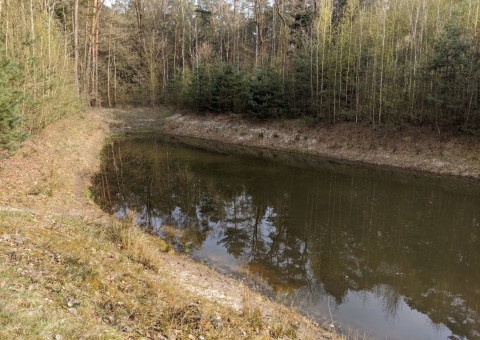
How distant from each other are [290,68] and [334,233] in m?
24.0

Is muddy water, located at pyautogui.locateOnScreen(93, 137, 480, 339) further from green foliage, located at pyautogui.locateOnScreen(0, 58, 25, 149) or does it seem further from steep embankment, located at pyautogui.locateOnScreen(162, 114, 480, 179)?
green foliage, located at pyautogui.locateOnScreen(0, 58, 25, 149)

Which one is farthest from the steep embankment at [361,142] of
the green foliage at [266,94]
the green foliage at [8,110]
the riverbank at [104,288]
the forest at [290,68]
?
the green foliage at [8,110]

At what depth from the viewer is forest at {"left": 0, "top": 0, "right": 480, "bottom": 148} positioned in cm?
1584

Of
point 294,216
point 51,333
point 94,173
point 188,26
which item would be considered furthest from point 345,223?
point 188,26

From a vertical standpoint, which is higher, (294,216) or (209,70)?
(209,70)

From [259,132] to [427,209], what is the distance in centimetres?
1869

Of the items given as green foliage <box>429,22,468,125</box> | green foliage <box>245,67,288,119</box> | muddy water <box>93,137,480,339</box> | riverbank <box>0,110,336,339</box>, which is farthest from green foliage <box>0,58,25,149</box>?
green foliage <box>245,67,288,119</box>

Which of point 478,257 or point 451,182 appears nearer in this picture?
point 478,257

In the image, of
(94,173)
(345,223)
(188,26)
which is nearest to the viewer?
(345,223)

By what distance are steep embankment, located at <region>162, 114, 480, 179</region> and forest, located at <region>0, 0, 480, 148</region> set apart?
94 centimetres

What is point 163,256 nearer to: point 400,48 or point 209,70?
point 400,48

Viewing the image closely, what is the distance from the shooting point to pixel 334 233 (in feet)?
38.4

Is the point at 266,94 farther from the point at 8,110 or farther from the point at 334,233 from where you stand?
the point at 8,110

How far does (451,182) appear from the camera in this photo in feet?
60.6
